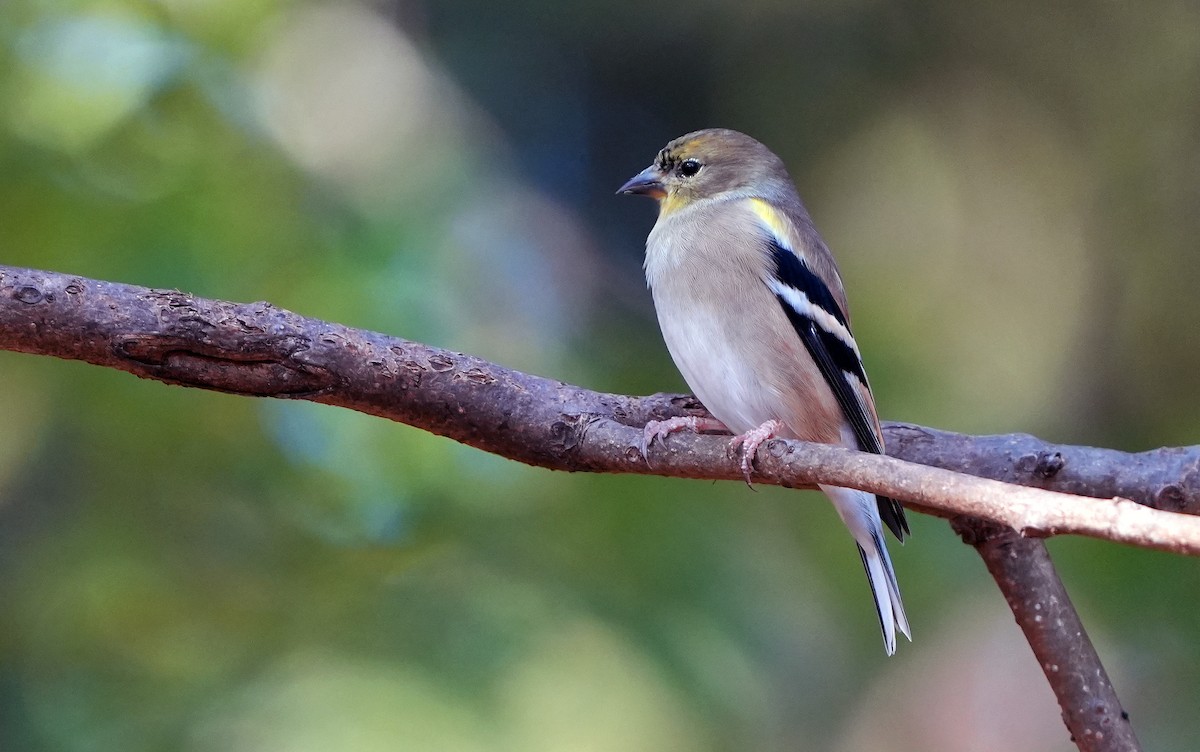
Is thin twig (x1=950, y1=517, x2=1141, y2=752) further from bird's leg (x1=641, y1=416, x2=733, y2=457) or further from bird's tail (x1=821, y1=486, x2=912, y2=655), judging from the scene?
bird's leg (x1=641, y1=416, x2=733, y2=457)

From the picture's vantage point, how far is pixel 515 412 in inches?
102

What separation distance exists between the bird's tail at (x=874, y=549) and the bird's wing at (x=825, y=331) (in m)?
0.08

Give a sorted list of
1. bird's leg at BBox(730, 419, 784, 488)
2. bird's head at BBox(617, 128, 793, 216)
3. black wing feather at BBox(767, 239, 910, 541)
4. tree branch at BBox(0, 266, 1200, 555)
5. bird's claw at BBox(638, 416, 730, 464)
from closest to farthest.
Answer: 1. bird's leg at BBox(730, 419, 784, 488)
2. tree branch at BBox(0, 266, 1200, 555)
3. bird's claw at BBox(638, 416, 730, 464)
4. black wing feather at BBox(767, 239, 910, 541)
5. bird's head at BBox(617, 128, 793, 216)

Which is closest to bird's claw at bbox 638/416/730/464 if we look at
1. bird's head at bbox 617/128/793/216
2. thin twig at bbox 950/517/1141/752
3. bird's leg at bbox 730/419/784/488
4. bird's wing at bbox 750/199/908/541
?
bird's leg at bbox 730/419/784/488

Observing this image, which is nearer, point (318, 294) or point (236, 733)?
point (236, 733)

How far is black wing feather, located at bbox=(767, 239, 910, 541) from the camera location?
2938 millimetres

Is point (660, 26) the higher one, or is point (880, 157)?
point (660, 26)

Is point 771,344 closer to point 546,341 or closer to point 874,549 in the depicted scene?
point 874,549

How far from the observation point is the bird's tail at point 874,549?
9.96 ft

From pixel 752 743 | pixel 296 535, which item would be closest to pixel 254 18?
pixel 296 535

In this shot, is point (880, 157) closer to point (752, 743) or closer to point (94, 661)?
point (752, 743)

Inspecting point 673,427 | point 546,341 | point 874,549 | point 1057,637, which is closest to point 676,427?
point 673,427

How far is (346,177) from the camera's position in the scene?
3.88 metres

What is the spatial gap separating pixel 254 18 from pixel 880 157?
8.54 feet
